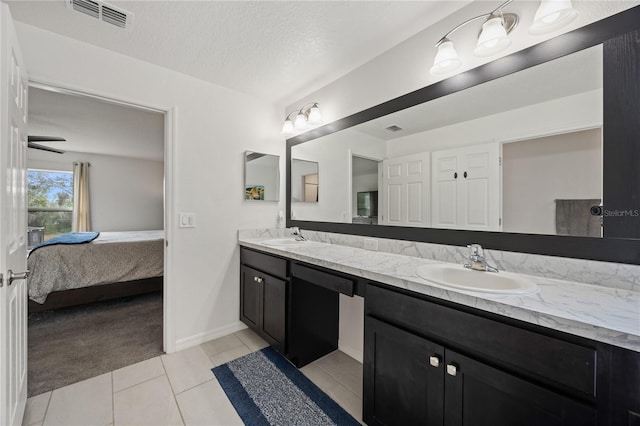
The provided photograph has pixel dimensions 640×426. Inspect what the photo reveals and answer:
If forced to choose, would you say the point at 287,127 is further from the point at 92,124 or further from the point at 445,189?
the point at 92,124

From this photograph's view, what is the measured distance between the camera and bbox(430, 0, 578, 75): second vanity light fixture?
3.50ft

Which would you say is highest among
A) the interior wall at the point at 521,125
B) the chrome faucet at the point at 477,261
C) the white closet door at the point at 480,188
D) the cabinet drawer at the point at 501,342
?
the interior wall at the point at 521,125

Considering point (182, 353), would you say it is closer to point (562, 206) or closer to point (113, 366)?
point (113, 366)

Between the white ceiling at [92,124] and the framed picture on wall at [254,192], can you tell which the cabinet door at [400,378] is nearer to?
the framed picture on wall at [254,192]

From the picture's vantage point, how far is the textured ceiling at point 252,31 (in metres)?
1.44

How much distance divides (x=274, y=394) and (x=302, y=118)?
2.10 meters

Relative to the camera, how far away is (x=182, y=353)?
6.79 ft

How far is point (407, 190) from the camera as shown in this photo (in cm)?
174

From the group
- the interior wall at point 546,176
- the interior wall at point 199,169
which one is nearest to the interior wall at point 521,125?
the interior wall at point 546,176

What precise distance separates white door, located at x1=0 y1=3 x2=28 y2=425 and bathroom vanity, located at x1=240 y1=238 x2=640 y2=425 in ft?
4.30

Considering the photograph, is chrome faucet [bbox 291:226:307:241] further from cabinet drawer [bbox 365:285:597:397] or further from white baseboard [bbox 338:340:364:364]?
cabinet drawer [bbox 365:285:597:397]

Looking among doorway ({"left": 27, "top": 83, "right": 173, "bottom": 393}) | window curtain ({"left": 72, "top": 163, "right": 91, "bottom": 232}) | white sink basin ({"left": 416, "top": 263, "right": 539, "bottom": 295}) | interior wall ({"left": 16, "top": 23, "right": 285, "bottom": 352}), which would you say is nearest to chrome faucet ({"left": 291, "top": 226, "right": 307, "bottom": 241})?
interior wall ({"left": 16, "top": 23, "right": 285, "bottom": 352})

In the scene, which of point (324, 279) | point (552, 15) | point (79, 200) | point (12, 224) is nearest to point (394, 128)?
point (552, 15)

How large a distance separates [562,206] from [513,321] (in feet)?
2.16
